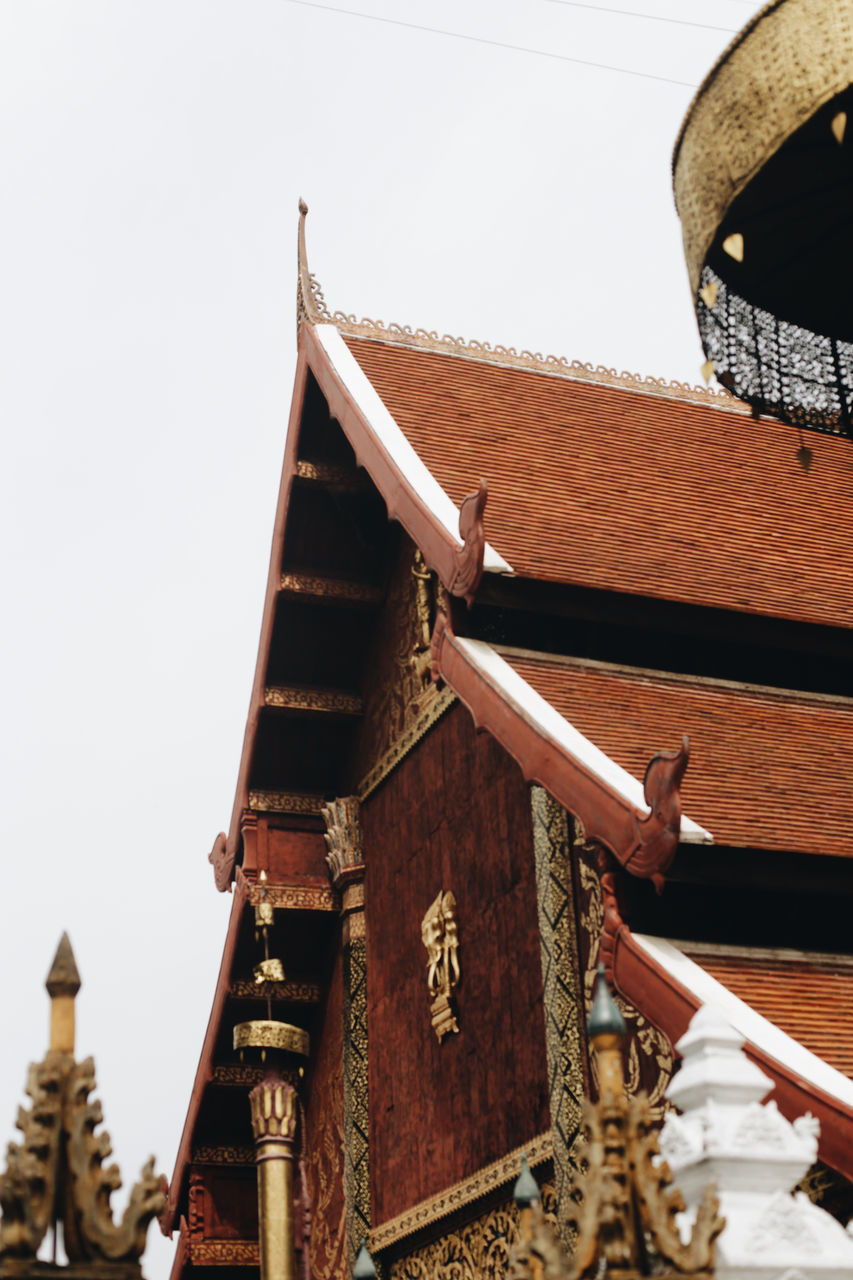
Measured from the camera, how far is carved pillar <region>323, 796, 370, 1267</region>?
354 inches

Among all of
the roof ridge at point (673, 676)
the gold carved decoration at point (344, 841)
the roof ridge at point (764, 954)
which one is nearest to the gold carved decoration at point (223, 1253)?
the gold carved decoration at point (344, 841)

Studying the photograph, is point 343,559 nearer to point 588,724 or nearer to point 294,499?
point 294,499

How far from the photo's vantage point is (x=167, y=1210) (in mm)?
10656

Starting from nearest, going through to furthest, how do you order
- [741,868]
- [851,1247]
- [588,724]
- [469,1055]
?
1. [851,1247]
2. [741,868]
3. [588,724]
4. [469,1055]

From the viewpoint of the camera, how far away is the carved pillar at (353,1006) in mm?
8984

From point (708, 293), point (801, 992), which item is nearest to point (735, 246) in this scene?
point (708, 293)

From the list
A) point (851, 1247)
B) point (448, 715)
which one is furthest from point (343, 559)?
point (851, 1247)

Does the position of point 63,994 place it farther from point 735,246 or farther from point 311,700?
point 311,700

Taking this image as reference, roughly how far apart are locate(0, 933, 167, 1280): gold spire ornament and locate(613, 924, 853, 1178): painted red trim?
2292mm

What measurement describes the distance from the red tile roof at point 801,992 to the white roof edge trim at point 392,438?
221 centimetres

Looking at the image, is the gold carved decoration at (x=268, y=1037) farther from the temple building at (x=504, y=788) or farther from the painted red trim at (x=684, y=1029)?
the painted red trim at (x=684, y=1029)

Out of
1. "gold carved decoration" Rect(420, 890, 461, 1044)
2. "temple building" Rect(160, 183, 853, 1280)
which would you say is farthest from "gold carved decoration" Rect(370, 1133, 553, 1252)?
"gold carved decoration" Rect(420, 890, 461, 1044)

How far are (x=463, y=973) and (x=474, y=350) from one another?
15.2 ft

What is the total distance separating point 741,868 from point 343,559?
15.2ft
